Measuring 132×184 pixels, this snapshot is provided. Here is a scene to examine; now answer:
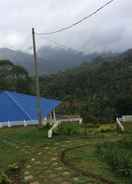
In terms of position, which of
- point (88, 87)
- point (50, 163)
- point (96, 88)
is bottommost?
point (50, 163)

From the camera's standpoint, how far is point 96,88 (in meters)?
52.3

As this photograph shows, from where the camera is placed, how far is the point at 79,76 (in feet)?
197

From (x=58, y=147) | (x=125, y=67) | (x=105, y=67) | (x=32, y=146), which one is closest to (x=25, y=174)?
(x=58, y=147)

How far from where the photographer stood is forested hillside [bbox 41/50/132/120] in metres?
39.1

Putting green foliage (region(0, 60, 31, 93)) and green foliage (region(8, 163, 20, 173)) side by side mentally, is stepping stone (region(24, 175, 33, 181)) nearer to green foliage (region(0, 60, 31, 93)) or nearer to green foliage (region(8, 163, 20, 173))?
green foliage (region(8, 163, 20, 173))

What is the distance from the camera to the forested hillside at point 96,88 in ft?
128

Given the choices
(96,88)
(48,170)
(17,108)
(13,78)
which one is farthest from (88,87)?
(48,170)

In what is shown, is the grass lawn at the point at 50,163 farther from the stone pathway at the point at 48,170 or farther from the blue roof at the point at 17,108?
the blue roof at the point at 17,108

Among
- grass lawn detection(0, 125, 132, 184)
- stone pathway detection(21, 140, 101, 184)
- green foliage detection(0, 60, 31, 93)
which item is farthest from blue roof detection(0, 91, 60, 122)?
green foliage detection(0, 60, 31, 93)

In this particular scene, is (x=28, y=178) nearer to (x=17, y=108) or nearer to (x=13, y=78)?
(x=17, y=108)

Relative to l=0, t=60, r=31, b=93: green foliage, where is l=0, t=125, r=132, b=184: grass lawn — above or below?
below

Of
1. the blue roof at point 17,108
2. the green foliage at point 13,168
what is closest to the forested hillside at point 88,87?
the blue roof at point 17,108

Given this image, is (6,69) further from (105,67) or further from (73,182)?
(73,182)

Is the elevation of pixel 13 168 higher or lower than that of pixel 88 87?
lower
